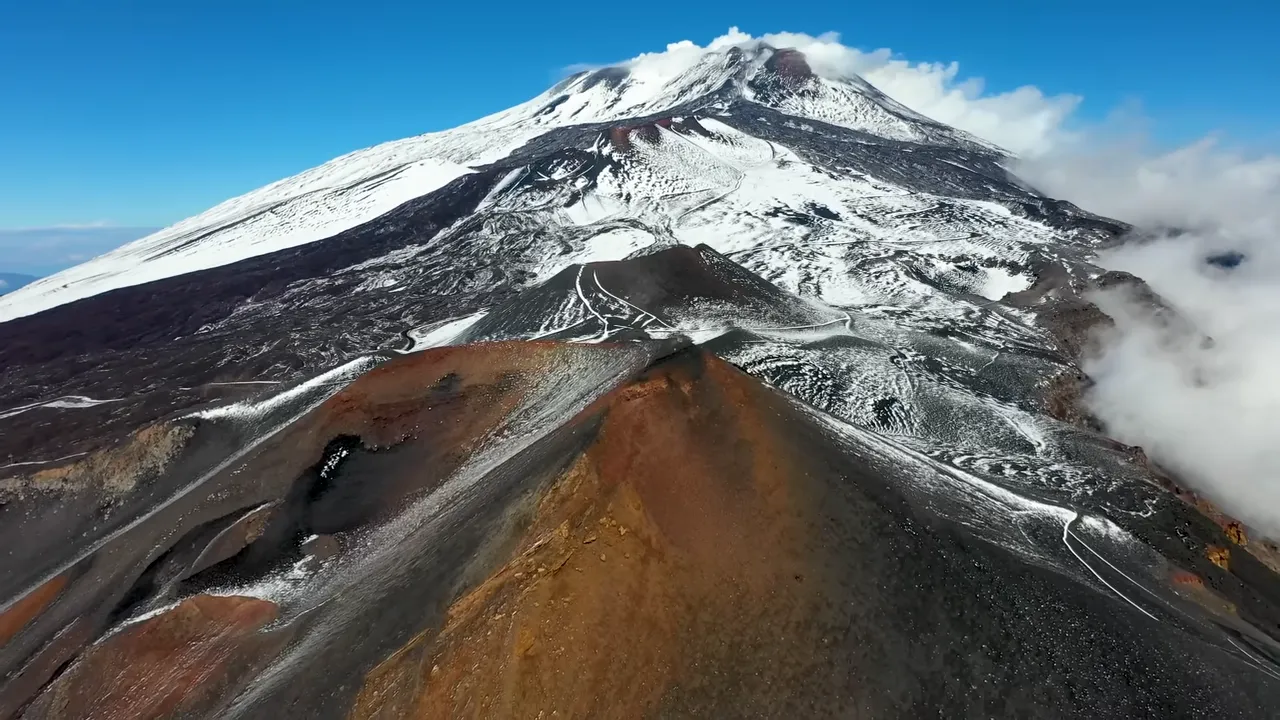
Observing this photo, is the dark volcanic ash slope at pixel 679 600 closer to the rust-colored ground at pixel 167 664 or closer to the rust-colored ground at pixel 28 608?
the rust-colored ground at pixel 167 664

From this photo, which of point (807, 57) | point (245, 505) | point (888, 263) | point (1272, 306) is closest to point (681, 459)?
point (245, 505)

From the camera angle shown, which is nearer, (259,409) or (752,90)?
(259,409)

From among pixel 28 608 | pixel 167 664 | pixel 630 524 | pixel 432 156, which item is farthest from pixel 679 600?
pixel 432 156

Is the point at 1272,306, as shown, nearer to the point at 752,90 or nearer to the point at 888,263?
the point at 888,263

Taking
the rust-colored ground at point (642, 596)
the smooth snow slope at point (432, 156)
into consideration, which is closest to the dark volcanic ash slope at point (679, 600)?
the rust-colored ground at point (642, 596)

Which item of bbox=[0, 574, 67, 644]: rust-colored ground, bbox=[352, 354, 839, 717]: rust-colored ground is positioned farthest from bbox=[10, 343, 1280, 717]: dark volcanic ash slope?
bbox=[0, 574, 67, 644]: rust-colored ground

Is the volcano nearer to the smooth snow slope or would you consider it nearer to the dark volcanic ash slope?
the dark volcanic ash slope

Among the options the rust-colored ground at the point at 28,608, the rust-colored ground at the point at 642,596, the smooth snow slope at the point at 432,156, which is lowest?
the rust-colored ground at the point at 28,608
